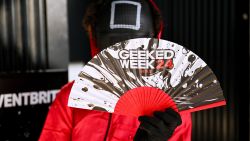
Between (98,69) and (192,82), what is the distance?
0.35 meters

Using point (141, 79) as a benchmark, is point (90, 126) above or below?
below

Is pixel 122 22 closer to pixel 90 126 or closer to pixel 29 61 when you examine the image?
pixel 90 126

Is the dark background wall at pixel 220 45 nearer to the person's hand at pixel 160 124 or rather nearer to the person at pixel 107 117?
the person at pixel 107 117

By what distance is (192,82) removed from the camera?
158 centimetres

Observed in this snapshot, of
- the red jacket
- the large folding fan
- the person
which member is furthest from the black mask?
the red jacket

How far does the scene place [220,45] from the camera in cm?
296

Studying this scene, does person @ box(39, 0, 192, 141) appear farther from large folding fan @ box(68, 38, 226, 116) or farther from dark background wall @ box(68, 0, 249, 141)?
dark background wall @ box(68, 0, 249, 141)

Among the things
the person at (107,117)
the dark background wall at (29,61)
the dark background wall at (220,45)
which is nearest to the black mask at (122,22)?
the person at (107,117)

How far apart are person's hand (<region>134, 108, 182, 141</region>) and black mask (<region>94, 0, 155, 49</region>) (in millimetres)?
352

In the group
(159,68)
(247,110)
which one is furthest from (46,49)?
(247,110)

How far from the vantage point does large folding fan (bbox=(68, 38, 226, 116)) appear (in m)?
1.57

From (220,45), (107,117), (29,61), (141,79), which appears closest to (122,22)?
(141,79)

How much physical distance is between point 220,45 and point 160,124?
1.64 meters

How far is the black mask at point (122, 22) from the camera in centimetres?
167
